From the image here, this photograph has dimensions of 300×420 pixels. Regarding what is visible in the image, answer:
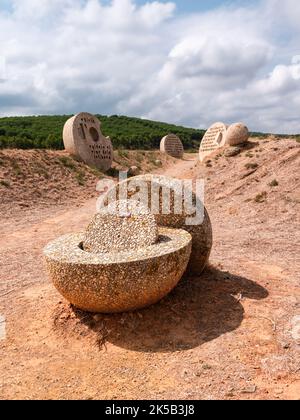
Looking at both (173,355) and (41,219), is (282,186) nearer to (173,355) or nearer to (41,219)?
(41,219)

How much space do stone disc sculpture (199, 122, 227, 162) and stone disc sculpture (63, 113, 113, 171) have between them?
477 centimetres

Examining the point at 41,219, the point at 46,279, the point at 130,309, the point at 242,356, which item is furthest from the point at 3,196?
the point at 242,356

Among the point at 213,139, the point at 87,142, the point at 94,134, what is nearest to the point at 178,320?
the point at 87,142

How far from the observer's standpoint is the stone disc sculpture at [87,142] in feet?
59.4

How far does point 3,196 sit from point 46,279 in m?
7.26

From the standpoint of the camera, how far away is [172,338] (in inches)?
175

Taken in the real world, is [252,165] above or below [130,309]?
above

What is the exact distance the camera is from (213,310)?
502 centimetres

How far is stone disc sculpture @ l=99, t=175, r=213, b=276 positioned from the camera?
548 cm

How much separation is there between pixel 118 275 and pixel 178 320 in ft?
3.49

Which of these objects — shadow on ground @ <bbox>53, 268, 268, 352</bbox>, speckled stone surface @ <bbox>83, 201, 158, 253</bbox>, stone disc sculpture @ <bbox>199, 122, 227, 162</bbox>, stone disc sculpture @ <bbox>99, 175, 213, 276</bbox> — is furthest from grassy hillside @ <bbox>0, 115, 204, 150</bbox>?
shadow on ground @ <bbox>53, 268, 268, 352</bbox>

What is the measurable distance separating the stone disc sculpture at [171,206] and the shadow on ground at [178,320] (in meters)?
0.51

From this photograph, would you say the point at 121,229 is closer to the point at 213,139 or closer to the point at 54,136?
the point at 213,139

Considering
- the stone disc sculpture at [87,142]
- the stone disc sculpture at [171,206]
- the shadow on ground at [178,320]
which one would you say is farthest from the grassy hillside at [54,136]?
the shadow on ground at [178,320]
